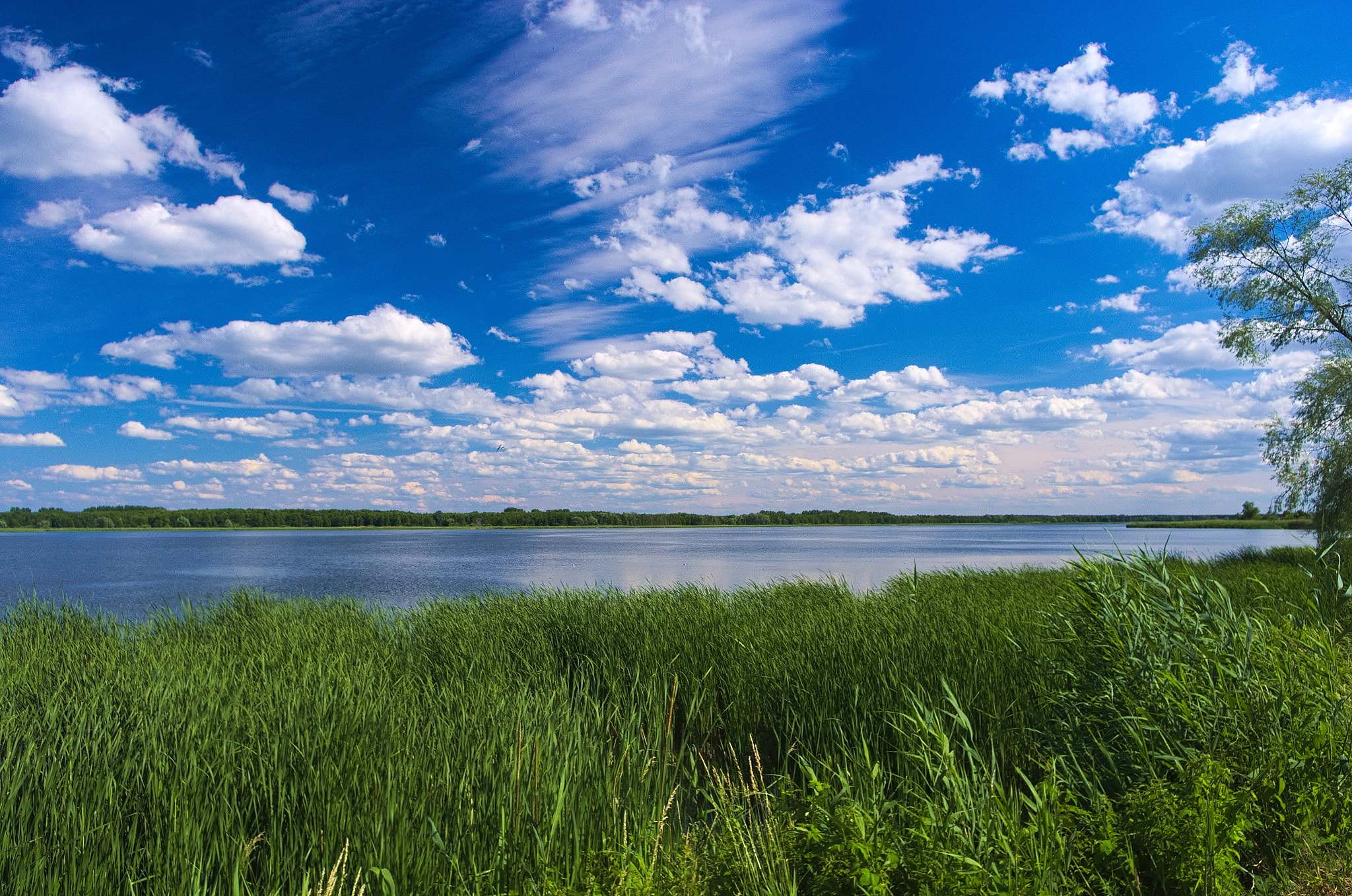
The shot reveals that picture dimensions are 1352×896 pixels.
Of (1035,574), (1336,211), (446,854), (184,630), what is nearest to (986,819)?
(446,854)

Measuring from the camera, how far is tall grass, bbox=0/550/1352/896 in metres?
2.98

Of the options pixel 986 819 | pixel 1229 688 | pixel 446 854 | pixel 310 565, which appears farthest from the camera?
pixel 310 565

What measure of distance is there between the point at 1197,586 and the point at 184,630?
40.6 ft

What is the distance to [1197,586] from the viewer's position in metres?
4.77

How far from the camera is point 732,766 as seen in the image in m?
6.19

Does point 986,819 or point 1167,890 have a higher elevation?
point 986,819

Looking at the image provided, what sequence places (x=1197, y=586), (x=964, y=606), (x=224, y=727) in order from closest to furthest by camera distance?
Answer: (x=224, y=727) → (x=1197, y=586) → (x=964, y=606)

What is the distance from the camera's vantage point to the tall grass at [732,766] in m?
2.98

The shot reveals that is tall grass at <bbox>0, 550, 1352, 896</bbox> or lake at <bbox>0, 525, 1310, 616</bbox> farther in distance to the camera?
lake at <bbox>0, 525, 1310, 616</bbox>

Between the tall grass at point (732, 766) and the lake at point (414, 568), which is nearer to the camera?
the tall grass at point (732, 766)

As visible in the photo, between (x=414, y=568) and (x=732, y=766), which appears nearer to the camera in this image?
(x=732, y=766)

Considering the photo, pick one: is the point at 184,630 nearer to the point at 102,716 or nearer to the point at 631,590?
the point at 102,716

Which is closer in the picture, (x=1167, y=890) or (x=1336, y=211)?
(x=1167, y=890)

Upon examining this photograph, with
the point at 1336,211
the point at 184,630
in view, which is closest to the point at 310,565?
the point at 184,630
